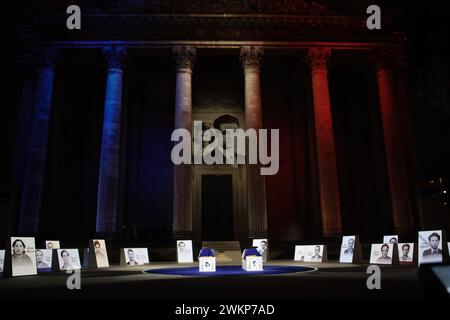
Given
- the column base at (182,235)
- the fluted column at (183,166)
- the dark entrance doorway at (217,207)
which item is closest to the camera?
the column base at (182,235)

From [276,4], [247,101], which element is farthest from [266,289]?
[276,4]

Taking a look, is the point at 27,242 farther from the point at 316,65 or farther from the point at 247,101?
the point at 316,65

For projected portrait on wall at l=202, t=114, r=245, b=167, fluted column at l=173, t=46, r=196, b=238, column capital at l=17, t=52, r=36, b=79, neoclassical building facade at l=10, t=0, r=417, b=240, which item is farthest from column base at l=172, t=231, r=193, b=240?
column capital at l=17, t=52, r=36, b=79

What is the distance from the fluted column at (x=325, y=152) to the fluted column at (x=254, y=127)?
363 centimetres

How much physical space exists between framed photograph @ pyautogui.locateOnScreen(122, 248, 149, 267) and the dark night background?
860 cm

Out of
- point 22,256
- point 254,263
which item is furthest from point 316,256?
point 22,256

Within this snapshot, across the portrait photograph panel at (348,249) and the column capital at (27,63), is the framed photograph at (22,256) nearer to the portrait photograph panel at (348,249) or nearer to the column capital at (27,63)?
the portrait photograph panel at (348,249)

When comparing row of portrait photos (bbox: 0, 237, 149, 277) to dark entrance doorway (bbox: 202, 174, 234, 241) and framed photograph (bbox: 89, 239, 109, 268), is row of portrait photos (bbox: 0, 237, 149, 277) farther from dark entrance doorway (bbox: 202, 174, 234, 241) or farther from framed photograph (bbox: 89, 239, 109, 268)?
dark entrance doorway (bbox: 202, 174, 234, 241)

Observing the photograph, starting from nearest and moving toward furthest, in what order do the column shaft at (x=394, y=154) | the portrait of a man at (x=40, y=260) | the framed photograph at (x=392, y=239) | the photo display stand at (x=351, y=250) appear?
the framed photograph at (x=392, y=239) → the portrait of a man at (x=40, y=260) → the photo display stand at (x=351, y=250) → the column shaft at (x=394, y=154)

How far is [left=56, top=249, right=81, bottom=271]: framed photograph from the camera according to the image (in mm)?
12656

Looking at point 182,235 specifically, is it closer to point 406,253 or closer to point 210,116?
point 210,116

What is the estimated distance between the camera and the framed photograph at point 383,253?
13094 millimetres

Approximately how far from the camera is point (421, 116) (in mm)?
25953

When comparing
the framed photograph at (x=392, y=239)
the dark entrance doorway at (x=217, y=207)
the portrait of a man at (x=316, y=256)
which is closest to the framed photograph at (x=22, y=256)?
the portrait of a man at (x=316, y=256)
